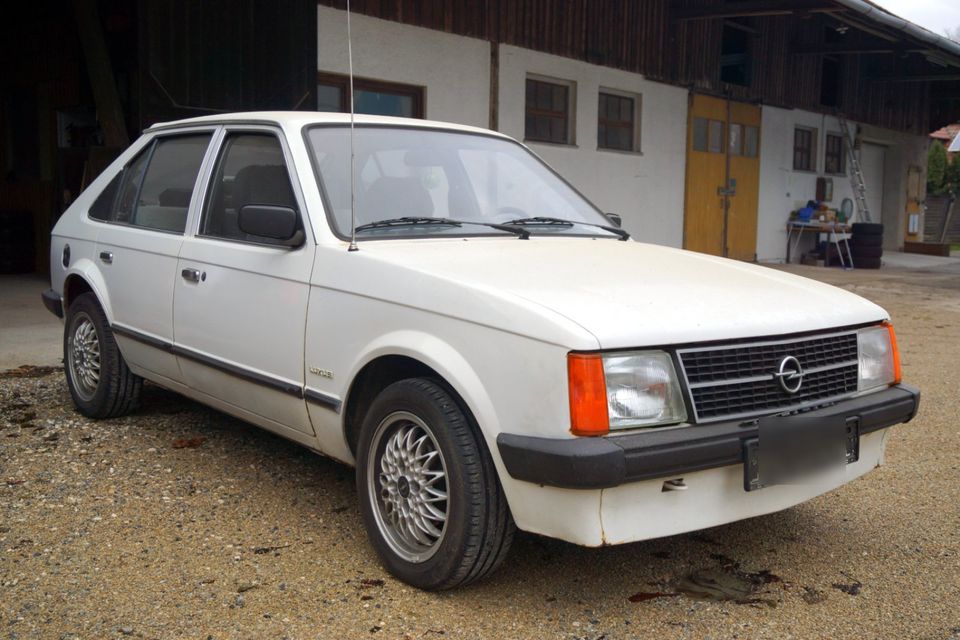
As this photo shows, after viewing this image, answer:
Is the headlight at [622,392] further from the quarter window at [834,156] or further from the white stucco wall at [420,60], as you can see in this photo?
the quarter window at [834,156]

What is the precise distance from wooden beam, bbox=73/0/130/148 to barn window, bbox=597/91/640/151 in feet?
22.5

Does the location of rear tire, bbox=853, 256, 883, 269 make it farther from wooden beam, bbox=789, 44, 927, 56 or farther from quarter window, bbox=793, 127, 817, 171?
wooden beam, bbox=789, 44, 927, 56

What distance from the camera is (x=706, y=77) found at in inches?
616

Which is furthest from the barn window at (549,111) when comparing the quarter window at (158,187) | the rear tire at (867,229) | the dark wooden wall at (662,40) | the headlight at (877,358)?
the headlight at (877,358)

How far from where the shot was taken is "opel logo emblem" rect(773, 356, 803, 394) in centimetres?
291

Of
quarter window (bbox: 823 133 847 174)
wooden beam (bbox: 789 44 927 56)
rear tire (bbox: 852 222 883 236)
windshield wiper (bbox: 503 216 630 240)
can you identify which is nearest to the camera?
windshield wiper (bbox: 503 216 630 240)

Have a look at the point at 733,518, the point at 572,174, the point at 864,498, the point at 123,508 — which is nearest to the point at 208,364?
the point at 123,508

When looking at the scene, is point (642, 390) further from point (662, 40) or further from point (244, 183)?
point (662, 40)

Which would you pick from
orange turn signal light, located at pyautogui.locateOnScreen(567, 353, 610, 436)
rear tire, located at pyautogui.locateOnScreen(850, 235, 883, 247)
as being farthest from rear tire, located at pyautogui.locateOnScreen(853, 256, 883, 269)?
orange turn signal light, located at pyautogui.locateOnScreen(567, 353, 610, 436)

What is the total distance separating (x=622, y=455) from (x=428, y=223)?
1452mm

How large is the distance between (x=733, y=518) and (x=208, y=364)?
222 centimetres

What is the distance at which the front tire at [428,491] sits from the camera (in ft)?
9.30

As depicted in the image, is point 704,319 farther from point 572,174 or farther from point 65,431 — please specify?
point 572,174

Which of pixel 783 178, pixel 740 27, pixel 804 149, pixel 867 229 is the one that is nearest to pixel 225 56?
pixel 740 27
